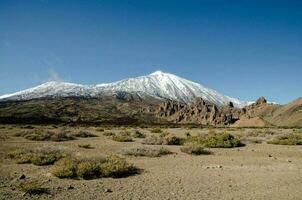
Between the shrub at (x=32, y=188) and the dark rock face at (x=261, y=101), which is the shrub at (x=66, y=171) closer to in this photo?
the shrub at (x=32, y=188)

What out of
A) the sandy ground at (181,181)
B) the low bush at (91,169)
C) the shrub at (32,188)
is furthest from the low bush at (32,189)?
the low bush at (91,169)

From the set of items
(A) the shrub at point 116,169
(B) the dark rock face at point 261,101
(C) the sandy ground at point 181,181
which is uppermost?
(B) the dark rock face at point 261,101

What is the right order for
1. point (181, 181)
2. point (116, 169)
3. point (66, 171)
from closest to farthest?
1. point (181, 181)
2. point (66, 171)
3. point (116, 169)

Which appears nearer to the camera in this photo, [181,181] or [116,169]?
[181,181]

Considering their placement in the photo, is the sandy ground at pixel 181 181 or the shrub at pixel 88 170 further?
the shrub at pixel 88 170

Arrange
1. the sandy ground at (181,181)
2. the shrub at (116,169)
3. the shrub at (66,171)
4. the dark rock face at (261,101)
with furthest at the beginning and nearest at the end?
the dark rock face at (261,101) < the shrub at (116,169) < the shrub at (66,171) < the sandy ground at (181,181)

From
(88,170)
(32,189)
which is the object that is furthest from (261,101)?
(32,189)

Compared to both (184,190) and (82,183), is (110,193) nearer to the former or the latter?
(82,183)

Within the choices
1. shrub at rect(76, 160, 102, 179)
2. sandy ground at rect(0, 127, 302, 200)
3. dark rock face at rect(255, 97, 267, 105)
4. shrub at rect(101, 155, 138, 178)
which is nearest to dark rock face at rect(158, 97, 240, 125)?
dark rock face at rect(255, 97, 267, 105)

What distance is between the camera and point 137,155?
58.7 ft

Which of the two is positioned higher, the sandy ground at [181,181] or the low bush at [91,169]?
the low bush at [91,169]

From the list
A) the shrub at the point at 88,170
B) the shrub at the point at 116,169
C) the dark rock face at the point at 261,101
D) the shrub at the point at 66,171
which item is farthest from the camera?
the dark rock face at the point at 261,101

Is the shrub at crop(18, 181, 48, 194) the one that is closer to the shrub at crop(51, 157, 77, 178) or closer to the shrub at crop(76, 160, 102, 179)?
the shrub at crop(51, 157, 77, 178)

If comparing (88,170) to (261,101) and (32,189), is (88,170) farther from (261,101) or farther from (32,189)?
(261,101)
